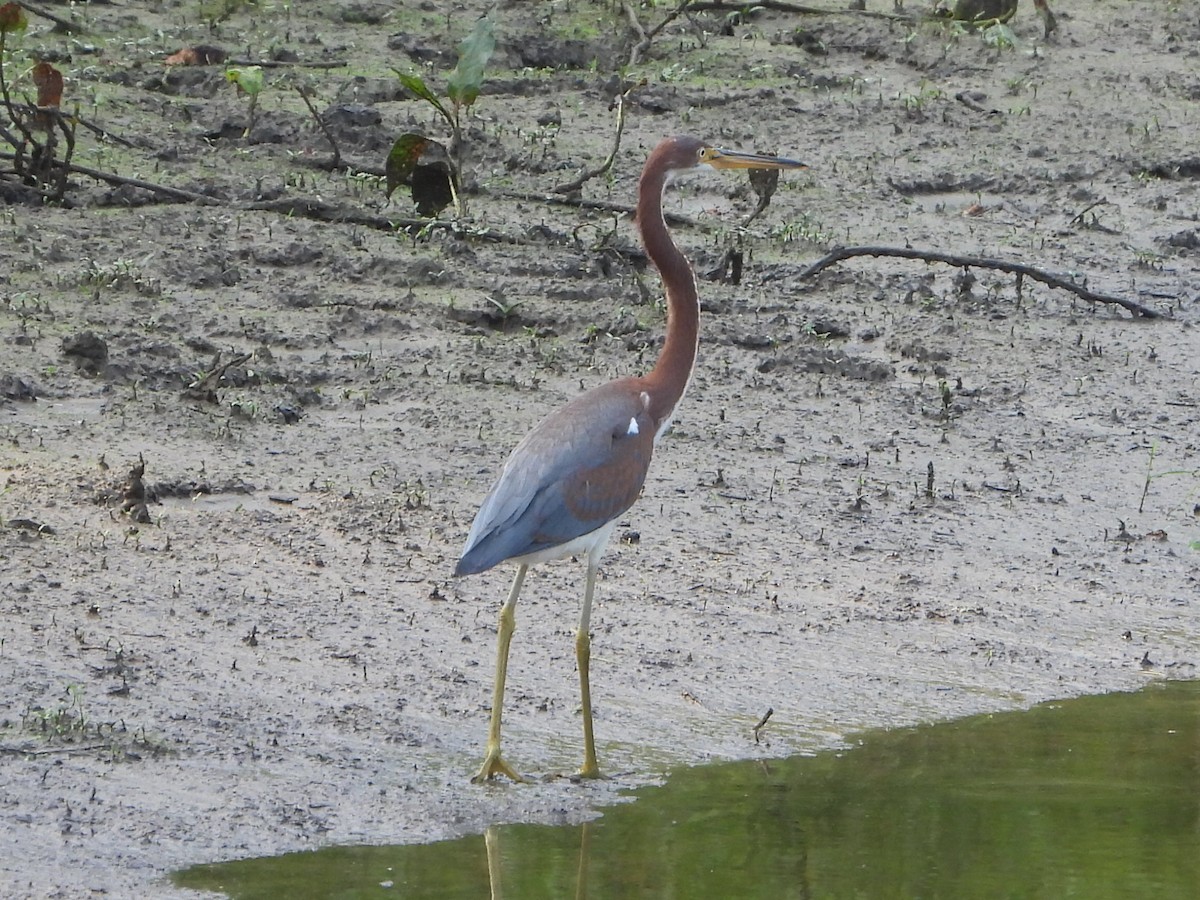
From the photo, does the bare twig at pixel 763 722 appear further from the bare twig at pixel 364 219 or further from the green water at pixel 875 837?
the bare twig at pixel 364 219

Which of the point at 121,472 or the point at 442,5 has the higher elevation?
the point at 442,5

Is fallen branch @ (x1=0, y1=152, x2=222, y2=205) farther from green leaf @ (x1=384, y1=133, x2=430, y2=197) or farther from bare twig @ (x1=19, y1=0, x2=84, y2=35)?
Result: bare twig @ (x1=19, y1=0, x2=84, y2=35)

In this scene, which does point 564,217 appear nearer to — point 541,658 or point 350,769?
point 541,658

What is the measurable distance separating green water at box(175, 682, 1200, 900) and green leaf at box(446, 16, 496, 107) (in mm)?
5268

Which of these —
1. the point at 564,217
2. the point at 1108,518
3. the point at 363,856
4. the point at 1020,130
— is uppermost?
the point at 1020,130

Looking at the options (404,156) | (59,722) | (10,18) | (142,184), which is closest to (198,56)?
(10,18)

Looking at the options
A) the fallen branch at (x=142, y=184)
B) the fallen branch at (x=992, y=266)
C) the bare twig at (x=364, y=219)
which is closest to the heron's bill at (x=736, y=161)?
the fallen branch at (x=992, y=266)

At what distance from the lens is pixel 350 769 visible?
5148 mm

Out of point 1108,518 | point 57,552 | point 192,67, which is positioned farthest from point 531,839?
point 192,67

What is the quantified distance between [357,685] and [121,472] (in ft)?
5.47

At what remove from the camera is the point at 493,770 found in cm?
517

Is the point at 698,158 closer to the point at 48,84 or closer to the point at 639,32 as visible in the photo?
the point at 48,84

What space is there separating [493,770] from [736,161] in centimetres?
235

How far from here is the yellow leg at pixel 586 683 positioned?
209 inches
